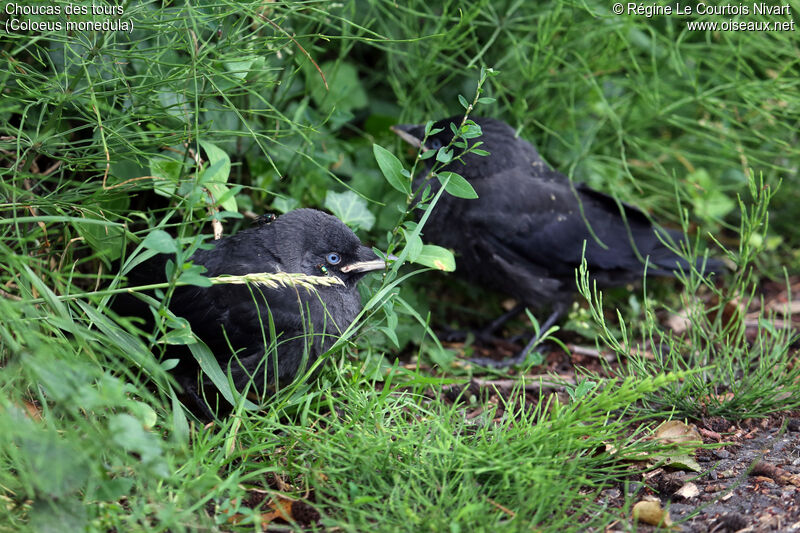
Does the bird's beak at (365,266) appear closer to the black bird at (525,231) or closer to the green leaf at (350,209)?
the green leaf at (350,209)

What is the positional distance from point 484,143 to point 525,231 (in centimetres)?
56

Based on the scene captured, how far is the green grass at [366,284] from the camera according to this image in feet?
6.60

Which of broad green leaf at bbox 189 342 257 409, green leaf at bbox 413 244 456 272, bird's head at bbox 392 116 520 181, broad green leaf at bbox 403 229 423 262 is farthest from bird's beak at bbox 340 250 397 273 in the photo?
bird's head at bbox 392 116 520 181

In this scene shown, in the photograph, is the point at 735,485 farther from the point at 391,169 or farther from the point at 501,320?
the point at 501,320

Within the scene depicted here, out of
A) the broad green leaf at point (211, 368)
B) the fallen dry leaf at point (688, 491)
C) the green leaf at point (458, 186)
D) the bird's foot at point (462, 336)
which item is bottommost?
the bird's foot at point (462, 336)

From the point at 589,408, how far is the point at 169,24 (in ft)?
7.23

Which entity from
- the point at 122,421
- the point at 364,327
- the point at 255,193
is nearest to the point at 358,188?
the point at 255,193

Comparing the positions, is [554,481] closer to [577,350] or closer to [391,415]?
[391,415]

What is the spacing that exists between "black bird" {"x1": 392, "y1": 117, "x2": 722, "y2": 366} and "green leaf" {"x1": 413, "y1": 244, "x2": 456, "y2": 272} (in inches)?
52.1

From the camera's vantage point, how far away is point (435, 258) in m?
2.78

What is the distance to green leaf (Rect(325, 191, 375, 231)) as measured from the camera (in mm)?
3502

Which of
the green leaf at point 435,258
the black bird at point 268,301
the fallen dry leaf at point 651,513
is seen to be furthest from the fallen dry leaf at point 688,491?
the black bird at point 268,301

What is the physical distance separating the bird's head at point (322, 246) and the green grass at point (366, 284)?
0.16m

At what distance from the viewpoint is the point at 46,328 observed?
7.66 feet
